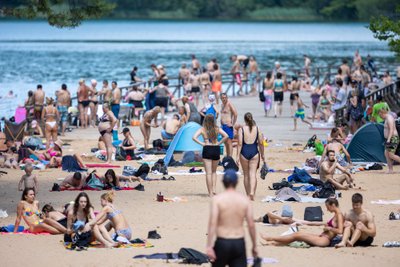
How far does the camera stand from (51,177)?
22000 millimetres

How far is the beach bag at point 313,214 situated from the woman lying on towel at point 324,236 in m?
1.40

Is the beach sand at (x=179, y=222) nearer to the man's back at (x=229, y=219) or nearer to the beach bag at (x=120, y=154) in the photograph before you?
the beach bag at (x=120, y=154)

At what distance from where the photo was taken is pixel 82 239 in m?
14.7

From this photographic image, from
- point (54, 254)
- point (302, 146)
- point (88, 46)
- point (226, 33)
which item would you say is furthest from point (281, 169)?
point (226, 33)

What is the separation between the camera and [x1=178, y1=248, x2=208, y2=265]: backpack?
1356cm

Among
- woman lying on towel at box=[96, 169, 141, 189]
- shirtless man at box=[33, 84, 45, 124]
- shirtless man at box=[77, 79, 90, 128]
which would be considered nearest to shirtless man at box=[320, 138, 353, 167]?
woman lying on towel at box=[96, 169, 141, 189]

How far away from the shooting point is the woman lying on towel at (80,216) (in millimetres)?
14969

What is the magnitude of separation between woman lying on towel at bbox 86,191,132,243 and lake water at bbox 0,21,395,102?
34.6 meters

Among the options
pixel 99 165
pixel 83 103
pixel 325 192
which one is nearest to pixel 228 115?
pixel 99 165

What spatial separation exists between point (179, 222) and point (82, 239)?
2255 millimetres

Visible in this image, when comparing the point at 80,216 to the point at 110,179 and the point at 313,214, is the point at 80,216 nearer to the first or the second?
the point at 313,214

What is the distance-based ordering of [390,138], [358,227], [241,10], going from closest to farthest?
[358,227], [390,138], [241,10]

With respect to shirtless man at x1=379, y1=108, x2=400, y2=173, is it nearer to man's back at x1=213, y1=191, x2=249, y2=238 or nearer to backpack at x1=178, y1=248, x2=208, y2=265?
backpack at x1=178, y1=248, x2=208, y2=265

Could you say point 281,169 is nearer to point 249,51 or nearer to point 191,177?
point 191,177
